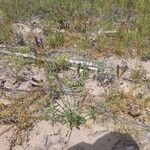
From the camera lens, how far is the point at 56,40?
20.0 feet

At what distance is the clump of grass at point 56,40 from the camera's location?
6.07 m

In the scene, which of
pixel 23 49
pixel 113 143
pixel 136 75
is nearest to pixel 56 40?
pixel 23 49

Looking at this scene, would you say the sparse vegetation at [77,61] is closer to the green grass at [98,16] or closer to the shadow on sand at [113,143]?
the green grass at [98,16]

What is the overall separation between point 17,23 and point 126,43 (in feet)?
6.84

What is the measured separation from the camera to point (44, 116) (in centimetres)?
493

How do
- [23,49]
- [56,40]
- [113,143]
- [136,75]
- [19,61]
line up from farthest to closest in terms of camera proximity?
[56,40], [23,49], [19,61], [136,75], [113,143]

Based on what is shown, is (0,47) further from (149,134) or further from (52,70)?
(149,134)

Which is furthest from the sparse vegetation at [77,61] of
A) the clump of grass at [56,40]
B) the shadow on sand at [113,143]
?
the shadow on sand at [113,143]

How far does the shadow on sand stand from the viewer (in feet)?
14.8

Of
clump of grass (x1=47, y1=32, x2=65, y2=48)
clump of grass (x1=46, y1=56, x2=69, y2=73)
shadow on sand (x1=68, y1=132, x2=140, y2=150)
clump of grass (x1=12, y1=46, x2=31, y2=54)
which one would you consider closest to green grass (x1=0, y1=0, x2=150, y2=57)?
clump of grass (x1=47, y1=32, x2=65, y2=48)

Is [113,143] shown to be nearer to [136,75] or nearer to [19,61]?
[136,75]

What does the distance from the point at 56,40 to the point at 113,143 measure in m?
2.21

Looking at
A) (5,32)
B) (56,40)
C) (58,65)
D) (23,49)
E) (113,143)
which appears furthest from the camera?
(5,32)

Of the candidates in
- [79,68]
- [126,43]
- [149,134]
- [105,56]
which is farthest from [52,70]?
[149,134]
